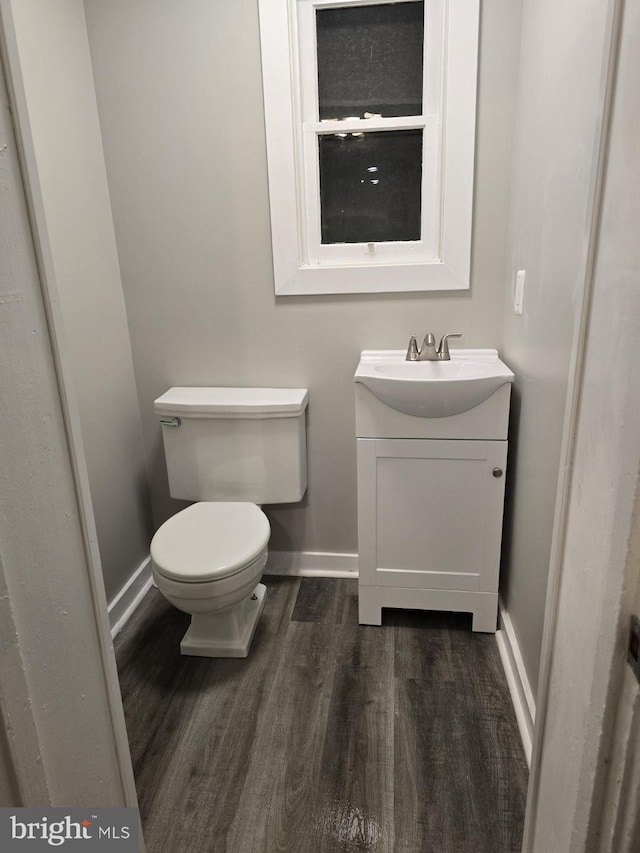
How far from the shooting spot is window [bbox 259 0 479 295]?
5.63 ft

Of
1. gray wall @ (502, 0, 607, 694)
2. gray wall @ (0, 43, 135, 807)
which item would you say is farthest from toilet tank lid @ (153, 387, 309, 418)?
gray wall @ (0, 43, 135, 807)

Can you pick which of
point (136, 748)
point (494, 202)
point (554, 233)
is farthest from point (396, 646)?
point (494, 202)

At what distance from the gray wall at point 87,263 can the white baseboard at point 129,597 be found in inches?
1.8

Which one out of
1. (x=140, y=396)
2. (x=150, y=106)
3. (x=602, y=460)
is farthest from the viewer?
(x=140, y=396)

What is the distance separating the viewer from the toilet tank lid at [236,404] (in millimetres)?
1910

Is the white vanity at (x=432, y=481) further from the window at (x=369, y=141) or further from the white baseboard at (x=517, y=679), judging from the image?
the window at (x=369, y=141)

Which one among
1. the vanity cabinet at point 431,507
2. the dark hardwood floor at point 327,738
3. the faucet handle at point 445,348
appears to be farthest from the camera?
the faucet handle at point 445,348

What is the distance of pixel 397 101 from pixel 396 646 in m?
1.81

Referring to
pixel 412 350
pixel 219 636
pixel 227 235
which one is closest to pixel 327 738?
pixel 219 636

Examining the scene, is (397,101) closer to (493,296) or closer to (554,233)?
(493,296)

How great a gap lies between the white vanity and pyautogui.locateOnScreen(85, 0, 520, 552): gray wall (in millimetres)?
220

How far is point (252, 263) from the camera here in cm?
196

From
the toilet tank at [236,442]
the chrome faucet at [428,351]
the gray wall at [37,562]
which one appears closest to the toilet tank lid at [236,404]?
the toilet tank at [236,442]

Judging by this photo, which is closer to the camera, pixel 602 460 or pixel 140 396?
pixel 602 460
